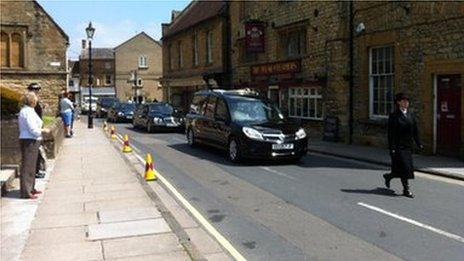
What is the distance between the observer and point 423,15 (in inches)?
699

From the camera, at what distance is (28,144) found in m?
10.1

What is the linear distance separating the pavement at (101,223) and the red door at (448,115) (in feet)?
29.0

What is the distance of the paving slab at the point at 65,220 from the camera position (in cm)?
808

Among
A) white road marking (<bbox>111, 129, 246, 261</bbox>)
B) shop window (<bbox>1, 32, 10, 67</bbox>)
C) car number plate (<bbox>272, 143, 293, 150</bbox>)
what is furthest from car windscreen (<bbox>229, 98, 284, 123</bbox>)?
shop window (<bbox>1, 32, 10, 67</bbox>)

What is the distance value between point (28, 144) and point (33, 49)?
1195 inches

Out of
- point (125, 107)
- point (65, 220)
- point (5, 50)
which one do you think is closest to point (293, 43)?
point (125, 107)

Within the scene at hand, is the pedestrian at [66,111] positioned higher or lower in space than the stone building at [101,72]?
lower

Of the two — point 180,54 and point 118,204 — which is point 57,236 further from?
point 180,54

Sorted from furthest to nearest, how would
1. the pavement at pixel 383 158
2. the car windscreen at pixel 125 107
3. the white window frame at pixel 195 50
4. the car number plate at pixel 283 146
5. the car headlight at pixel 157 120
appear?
the white window frame at pixel 195 50 < the car windscreen at pixel 125 107 < the car headlight at pixel 157 120 < the car number plate at pixel 283 146 < the pavement at pixel 383 158

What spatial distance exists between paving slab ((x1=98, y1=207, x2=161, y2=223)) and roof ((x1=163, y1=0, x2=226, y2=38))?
28572 millimetres

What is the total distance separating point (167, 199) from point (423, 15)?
10915mm

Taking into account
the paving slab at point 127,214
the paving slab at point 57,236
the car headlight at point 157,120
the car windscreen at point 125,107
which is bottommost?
the paving slab at point 57,236

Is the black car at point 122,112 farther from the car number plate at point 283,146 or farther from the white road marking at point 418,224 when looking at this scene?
the white road marking at point 418,224

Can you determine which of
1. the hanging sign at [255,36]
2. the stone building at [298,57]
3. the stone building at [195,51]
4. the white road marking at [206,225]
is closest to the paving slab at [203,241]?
the white road marking at [206,225]
